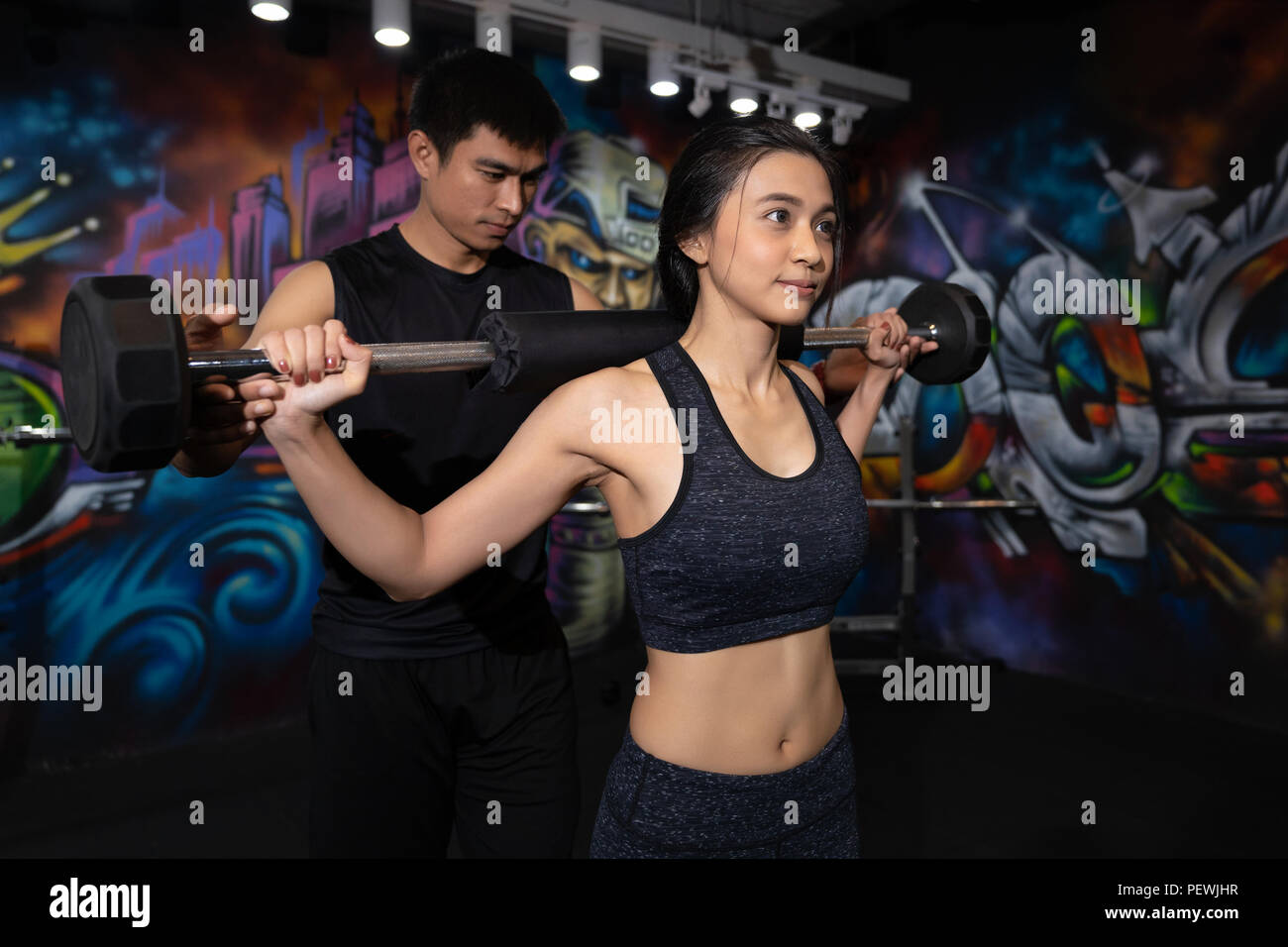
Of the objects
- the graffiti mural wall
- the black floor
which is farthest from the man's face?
the graffiti mural wall

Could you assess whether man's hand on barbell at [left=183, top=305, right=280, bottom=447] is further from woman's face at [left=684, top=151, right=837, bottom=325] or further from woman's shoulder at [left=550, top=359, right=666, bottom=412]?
woman's face at [left=684, top=151, right=837, bottom=325]

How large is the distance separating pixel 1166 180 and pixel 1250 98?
0.43 metres

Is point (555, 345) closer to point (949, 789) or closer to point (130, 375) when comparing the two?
point (130, 375)

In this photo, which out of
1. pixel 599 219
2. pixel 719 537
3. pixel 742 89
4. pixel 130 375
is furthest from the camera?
pixel 599 219

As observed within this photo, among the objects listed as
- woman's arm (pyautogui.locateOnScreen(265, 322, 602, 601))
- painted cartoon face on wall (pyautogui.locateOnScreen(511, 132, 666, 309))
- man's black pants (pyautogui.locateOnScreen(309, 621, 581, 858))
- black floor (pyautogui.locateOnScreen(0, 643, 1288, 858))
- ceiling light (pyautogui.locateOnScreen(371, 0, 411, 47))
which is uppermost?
ceiling light (pyautogui.locateOnScreen(371, 0, 411, 47))

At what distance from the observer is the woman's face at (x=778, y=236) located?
1284 mm

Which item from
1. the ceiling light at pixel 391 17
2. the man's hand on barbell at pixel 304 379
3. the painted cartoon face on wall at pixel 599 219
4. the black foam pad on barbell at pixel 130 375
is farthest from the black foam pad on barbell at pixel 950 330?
the painted cartoon face on wall at pixel 599 219

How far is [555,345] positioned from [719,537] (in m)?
0.38

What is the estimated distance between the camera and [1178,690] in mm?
4113

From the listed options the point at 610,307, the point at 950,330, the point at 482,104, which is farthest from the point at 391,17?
the point at 950,330

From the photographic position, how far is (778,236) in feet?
4.23

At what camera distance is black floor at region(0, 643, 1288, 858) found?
285cm

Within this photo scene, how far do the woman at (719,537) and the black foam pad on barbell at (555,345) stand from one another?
6cm

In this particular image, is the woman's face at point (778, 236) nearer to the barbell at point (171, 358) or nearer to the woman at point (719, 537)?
the woman at point (719, 537)
